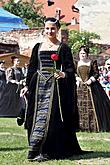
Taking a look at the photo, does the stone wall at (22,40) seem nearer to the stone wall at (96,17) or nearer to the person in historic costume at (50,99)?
the person in historic costume at (50,99)

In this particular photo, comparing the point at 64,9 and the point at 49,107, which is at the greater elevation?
the point at 64,9

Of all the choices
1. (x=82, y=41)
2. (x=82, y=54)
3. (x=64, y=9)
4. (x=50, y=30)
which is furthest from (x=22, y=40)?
(x=64, y=9)

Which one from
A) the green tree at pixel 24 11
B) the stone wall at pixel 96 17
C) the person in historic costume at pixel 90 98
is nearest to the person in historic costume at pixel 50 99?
the person in historic costume at pixel 90 98

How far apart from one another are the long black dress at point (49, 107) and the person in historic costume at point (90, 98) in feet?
11.4

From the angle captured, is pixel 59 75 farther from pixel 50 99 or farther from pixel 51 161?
pixel 51 161

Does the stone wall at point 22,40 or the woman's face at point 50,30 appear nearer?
the woman's face at point 50,30

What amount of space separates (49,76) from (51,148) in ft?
2.92

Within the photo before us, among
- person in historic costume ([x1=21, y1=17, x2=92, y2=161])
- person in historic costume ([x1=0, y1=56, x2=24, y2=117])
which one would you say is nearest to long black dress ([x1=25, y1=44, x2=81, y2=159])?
person in historic costume ([x1=21, y1=17, x2=92, y2=161])

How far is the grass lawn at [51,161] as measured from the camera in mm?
6875

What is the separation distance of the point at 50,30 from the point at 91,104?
4.05 m

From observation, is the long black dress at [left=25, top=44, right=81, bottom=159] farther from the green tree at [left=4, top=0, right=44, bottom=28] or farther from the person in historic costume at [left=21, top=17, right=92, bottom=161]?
the green tree at [left=4, top=0, right=44, bottom=28]

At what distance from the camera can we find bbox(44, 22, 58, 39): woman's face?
6996 mm

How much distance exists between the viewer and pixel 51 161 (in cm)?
686

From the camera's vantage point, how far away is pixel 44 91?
277 inches
